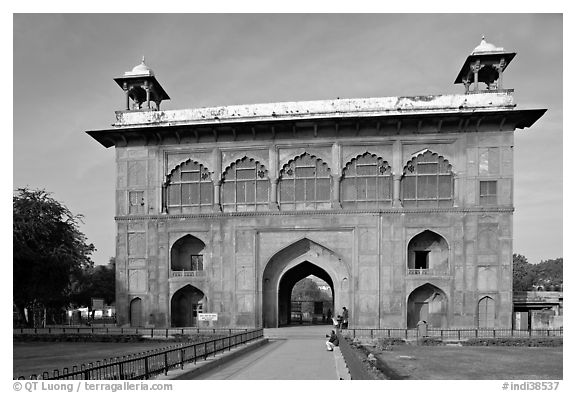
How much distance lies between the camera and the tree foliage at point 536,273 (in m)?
73.6

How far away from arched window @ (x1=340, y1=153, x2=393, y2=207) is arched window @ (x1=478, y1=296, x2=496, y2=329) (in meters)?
6.99

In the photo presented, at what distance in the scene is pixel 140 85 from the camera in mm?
33406

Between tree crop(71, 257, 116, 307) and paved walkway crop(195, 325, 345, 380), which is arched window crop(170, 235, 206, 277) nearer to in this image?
paved walkway crop(195, 325, 345, 380)

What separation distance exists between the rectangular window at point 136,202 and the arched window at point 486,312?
1933cm

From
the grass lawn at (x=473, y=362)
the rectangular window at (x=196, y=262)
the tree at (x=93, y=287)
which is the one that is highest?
the rectangular window at (x=196, y=262)

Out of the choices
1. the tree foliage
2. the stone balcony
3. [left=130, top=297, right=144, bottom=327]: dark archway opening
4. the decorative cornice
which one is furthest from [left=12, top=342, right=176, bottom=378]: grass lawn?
the tree foliage

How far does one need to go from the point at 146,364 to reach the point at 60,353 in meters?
11.7

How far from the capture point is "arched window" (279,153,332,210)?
102 feet

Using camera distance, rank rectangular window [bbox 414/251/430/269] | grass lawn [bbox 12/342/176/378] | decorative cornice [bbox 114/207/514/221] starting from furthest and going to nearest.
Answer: rectangular window [bbox 414/251/430/269] → decorative cornice [bbox 114/207/514/221] → grass lawn [bbox 12/342/176/378]

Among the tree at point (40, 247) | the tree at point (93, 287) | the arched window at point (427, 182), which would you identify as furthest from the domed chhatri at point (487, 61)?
the tree at point (93, 287)

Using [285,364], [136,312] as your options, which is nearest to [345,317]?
[136,312]

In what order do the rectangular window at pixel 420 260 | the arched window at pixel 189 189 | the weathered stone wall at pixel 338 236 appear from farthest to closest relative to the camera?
1. the arched window at pixel 189 189
2. the rectangular window at pixel 420 260
3. the weathered stone wall at pixel 338 236

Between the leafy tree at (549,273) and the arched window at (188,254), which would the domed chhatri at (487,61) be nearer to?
the arched window at (188,254)

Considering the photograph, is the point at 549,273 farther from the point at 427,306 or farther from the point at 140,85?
the point at 140,85
